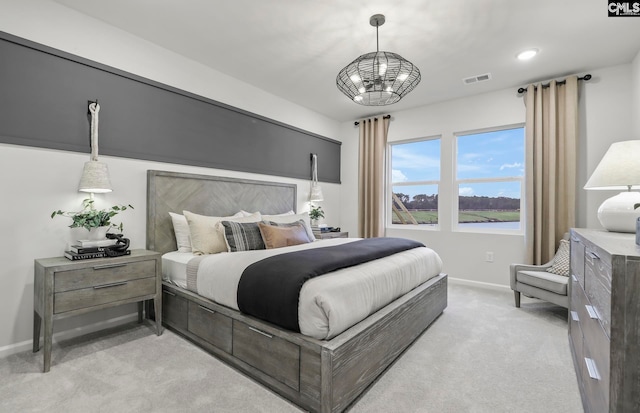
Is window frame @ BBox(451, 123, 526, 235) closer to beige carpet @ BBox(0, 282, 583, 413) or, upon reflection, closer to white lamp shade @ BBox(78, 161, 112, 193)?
beige carpet @ BBox(0, 282, 583, 413)

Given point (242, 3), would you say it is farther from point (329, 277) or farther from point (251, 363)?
point (251, 363)

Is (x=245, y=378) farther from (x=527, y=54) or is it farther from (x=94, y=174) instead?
(x=527, y=54)

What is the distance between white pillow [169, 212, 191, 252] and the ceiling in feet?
5.77

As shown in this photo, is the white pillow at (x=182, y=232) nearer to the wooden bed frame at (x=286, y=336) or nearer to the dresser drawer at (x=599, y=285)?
the wooden bed frame at (x=286, y=336)

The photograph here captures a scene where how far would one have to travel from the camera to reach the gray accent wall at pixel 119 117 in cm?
222

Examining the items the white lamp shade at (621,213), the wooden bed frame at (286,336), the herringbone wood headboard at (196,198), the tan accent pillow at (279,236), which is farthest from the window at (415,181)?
the white lamp shade at (621,213)

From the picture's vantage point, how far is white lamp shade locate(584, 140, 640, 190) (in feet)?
6.84

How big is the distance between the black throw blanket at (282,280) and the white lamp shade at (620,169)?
1.83m

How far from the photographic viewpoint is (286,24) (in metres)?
2.64

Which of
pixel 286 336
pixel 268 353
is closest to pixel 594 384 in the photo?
pixel 286 336

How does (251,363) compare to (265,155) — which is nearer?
(251,363)

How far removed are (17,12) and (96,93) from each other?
664mm

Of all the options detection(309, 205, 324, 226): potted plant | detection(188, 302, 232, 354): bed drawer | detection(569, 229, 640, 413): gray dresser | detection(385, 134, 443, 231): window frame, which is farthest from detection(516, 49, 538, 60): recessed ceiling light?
detection(188, 302, 232, 354): bed drawer

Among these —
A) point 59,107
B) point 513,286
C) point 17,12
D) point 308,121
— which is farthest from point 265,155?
point 513,286
